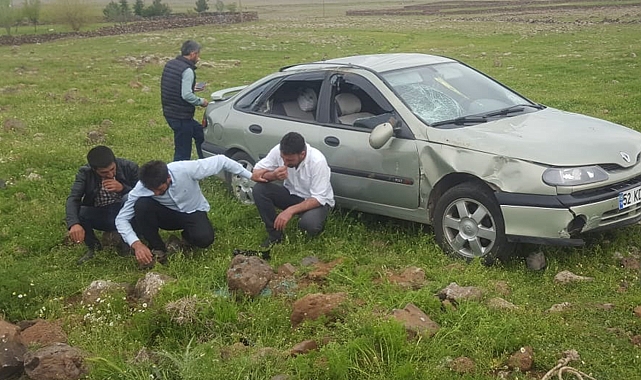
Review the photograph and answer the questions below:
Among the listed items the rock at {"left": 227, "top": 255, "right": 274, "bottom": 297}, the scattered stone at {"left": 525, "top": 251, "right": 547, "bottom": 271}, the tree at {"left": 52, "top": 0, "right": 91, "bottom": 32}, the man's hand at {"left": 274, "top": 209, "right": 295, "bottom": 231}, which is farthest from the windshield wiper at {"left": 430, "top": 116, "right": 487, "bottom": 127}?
the tree at {"left": 52, "top": 0, "right": 91, "bottom": 32}

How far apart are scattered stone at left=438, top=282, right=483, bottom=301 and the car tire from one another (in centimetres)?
68

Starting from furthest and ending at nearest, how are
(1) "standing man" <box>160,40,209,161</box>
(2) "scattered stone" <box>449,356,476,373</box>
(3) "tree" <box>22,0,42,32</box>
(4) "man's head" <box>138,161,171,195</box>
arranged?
(3) "tree" <box>22,0,42,32</box>
(1) "standing man" <box>160,40,209,161</box>
(4) "man's head" <box>138,161,171,195</box>
(2) "scattered stone" <box>449,356,476,373</box>

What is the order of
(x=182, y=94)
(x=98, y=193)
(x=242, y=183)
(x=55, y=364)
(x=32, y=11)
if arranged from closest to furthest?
(x=55, y=364) → (x=98, y=193) → (x=242, y=183) → (x=182, y=94) → (x=32, y=11)

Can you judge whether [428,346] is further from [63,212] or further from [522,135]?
[63,212]

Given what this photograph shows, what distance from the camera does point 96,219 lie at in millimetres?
6324

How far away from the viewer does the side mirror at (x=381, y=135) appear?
569cm

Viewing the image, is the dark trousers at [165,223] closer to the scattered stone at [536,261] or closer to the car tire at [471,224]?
the car tire at [471,224]

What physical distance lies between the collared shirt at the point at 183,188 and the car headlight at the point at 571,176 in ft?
8.88

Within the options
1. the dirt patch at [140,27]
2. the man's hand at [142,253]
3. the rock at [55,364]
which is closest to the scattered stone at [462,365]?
the rock at [55,364]

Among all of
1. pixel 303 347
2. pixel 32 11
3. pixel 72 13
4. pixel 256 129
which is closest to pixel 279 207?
pixel 256 129

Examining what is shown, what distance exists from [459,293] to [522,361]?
0.88 metres

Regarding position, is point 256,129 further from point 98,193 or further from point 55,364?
point 55,364

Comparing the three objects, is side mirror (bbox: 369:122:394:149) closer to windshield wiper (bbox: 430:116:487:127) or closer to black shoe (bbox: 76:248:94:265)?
windshield wiper (bbox: 430:116:487:127)

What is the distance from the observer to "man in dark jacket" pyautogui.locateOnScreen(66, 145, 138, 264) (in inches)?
233
